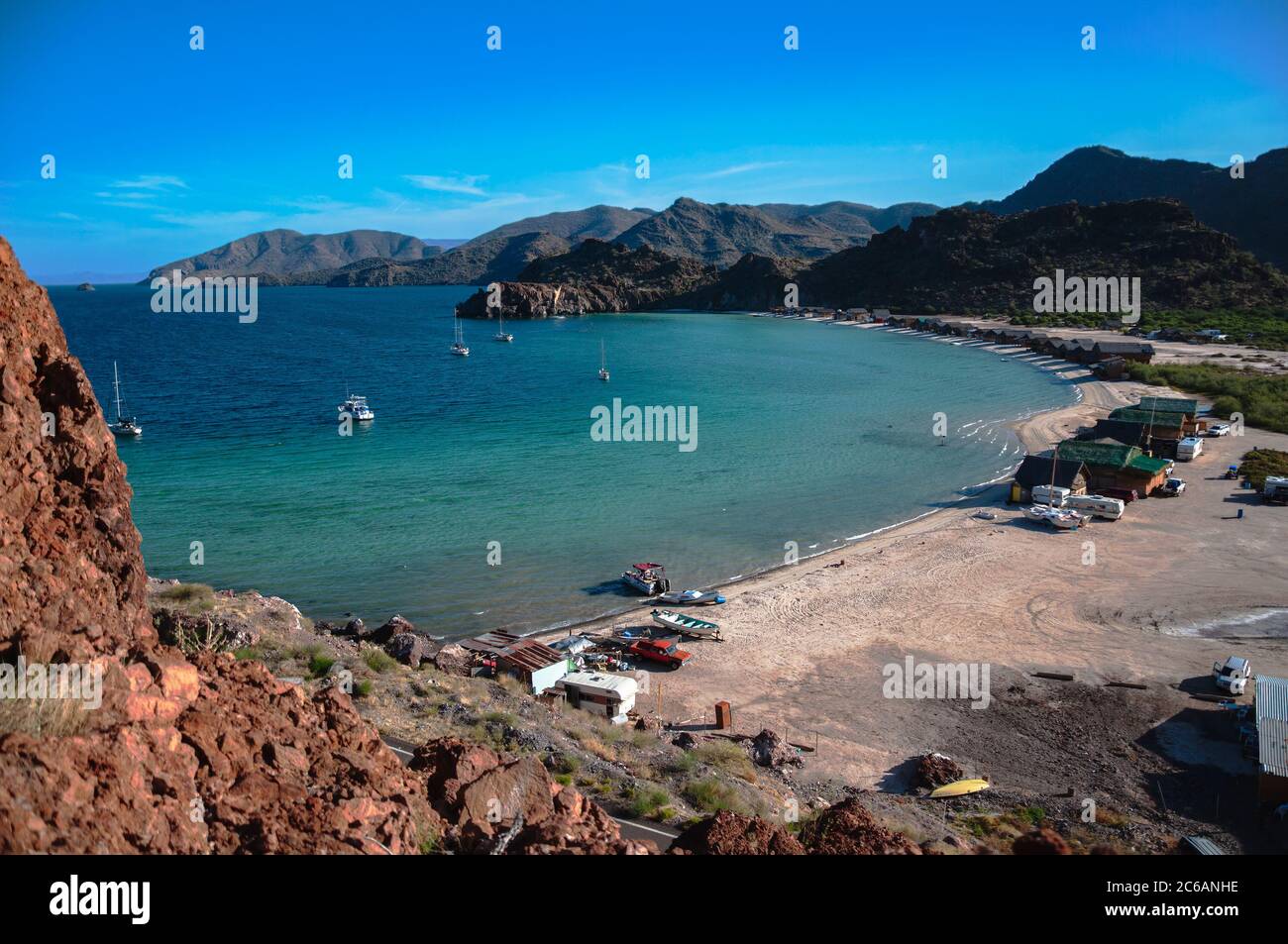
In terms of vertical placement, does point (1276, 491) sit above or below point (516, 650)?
above

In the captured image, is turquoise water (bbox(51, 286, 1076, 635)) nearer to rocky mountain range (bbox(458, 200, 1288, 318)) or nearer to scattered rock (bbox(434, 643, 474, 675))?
scattered rock (bbox(434, 643, 474, 675))

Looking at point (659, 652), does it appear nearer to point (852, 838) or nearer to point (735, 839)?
point (852, 838)

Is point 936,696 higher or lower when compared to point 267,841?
lower

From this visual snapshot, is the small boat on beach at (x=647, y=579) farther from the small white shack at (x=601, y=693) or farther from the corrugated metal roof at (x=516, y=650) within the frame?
the small white shack at (x=601, y=693)

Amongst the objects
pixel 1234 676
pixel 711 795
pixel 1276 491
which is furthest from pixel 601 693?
pixel 1276 491

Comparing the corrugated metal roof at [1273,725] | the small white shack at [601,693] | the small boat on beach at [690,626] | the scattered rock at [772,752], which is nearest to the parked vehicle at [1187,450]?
the corrugated metal roof at [1273,725]
